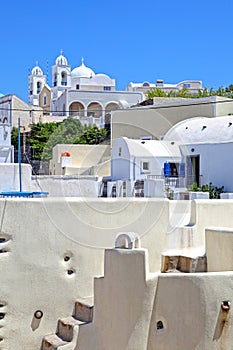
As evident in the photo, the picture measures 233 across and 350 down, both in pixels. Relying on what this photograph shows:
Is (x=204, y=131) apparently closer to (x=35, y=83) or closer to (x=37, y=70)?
(x=35, y=83)

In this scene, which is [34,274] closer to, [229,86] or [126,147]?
[126,147]

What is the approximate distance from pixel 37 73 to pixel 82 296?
6509 cm

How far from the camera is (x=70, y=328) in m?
7.79

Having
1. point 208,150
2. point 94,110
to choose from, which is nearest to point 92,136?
point 94,110

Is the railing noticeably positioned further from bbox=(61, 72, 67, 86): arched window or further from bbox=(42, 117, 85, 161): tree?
bbox=(61, 72, 67, 86): arched window

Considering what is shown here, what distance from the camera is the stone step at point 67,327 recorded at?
25.4 feet

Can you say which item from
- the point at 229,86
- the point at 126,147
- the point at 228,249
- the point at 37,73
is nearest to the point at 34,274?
the point at 228,249

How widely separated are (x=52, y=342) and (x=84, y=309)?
0.70m

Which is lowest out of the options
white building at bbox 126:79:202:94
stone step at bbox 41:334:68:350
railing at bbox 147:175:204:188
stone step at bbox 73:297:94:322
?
stone step at bbox 41:334:68:350

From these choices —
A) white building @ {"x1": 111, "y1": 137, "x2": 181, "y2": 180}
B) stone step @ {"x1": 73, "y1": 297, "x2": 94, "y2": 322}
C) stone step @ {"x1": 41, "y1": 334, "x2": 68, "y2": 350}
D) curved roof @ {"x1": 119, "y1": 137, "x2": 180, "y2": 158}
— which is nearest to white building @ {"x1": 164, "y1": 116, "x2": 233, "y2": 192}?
curved roof @ {"x1": 119, "y1": 137, "x2": 180, "y2": 158}

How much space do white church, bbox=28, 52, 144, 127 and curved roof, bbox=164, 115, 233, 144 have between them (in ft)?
55.8

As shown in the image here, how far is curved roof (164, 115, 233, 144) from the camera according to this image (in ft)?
60.8

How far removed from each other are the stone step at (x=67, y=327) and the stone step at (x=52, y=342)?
78 millimetres

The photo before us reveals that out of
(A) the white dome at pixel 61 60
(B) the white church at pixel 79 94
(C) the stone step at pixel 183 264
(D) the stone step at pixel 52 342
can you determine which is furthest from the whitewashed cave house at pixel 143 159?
(A) the white dome at pixel 61 60
